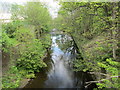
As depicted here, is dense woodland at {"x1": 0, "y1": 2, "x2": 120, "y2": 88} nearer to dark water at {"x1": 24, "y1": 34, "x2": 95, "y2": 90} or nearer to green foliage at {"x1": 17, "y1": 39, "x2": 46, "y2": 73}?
green foliage at {"x1": 17, "y1": 39, "x2": 46, "y2": 73}

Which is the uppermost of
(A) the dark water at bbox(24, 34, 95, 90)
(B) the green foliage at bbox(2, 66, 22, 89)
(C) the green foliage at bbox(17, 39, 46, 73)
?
(C) the green foliage at bbox(17, 39, 46, 73)

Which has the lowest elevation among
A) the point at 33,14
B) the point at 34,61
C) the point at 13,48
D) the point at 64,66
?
the point at 64,66

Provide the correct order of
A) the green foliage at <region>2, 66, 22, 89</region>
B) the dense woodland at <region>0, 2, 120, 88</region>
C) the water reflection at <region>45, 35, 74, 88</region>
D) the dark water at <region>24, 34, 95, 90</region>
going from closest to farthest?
1. the dense woodland at <region>0, 2, 120, 88</region>
2. the green foliage at <region>2, 66, 22, 89</region>
3. the dark water at <region>24, 34, 95, 90</region>
4. the water reflection at <region>45, 35, 74, 88</region>

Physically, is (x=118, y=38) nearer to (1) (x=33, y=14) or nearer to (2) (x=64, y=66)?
(2) (x=64, y=66)

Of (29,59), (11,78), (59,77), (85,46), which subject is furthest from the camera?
(59,77)

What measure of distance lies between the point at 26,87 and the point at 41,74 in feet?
4.43

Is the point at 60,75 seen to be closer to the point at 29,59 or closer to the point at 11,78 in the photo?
the point at 29,59

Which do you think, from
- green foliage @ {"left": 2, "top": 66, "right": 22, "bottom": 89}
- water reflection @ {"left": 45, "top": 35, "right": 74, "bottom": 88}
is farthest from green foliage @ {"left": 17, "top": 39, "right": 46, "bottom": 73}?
water reflection @ {"left": 45, "top": 35, "right": 74, "bottom": 88}

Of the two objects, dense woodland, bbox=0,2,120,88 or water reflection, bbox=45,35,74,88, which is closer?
dense woodland, bbox=0,2,120,88

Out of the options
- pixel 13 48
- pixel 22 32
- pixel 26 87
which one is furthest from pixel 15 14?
pixel 26 87

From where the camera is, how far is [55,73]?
21.3 feet

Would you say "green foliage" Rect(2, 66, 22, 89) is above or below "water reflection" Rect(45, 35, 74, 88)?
above

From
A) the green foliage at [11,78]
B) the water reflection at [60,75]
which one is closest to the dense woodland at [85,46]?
the green foliage at [11,78]

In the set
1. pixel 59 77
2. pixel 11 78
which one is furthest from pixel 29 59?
pixel 59 77
